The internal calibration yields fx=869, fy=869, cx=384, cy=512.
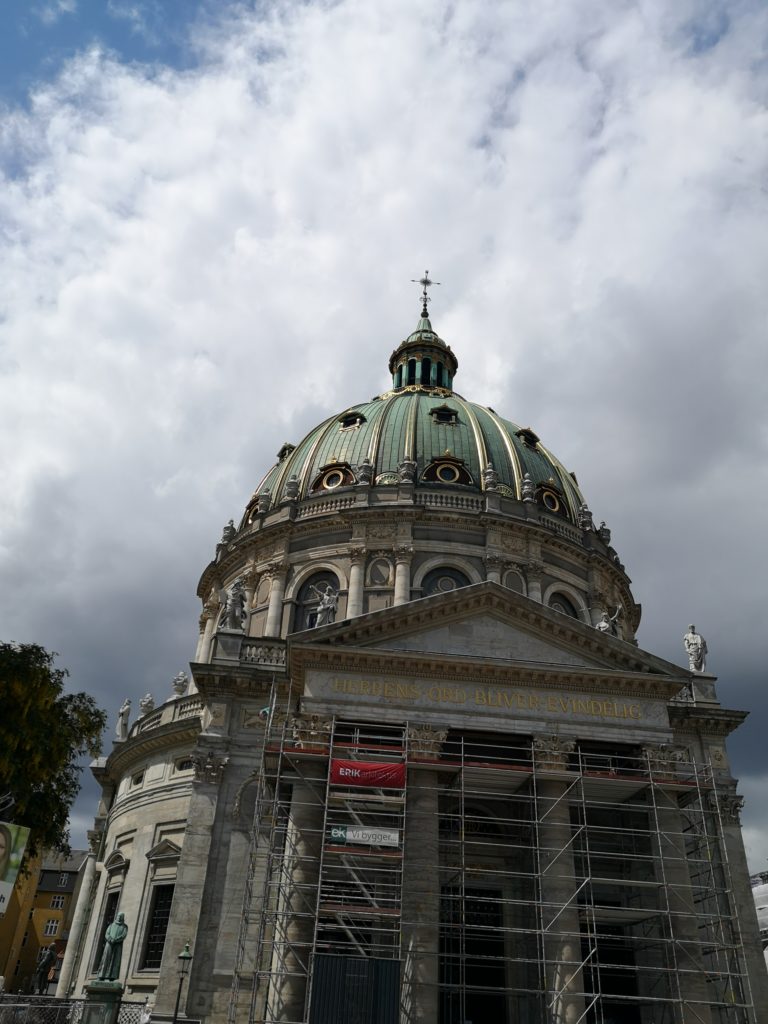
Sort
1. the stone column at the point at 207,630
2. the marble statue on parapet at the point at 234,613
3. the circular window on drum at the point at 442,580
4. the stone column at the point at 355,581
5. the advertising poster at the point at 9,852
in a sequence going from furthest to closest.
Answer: the stone column at the point at 207,630 < the circular window on drum at the point at 442,580 < the stone column at the point at 355,581 < the marble statue on parapet at the point at 234,613 < the advertising poster at the point at 9,852

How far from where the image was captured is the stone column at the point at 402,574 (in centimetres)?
→ 3919

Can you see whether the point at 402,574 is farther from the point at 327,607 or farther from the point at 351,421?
the point at 351,421

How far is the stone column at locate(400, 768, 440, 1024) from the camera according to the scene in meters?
22.9

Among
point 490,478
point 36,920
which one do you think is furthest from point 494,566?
point 36,920

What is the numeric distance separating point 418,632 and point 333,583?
12952 mm

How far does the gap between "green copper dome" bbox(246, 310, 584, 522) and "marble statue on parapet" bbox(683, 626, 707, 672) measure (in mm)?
12657

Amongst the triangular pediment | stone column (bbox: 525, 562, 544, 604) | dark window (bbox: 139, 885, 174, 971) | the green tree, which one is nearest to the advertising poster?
the green tree

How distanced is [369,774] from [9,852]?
10.3 meters

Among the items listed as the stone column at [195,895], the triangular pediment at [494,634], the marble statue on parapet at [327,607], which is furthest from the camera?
the marble statue on parapet at [327,607]

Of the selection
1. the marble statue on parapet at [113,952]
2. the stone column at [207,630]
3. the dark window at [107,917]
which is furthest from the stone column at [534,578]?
the marble statue on parapet at [113,952]

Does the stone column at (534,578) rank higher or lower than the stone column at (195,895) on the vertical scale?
higher

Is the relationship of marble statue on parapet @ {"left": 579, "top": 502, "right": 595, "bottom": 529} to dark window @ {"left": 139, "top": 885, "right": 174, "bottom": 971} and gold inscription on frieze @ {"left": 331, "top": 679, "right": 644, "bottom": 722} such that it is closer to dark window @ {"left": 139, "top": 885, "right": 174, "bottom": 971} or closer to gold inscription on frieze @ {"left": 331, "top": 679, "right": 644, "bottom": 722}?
gold inscription on frieze @ {"left": 331, "top": 679, "right": 644, "bottom": 722}

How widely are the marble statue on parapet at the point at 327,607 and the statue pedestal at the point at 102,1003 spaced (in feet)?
48.5

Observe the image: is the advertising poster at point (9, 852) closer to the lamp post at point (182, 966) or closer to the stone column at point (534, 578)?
the lamp post at point (182, 966)
